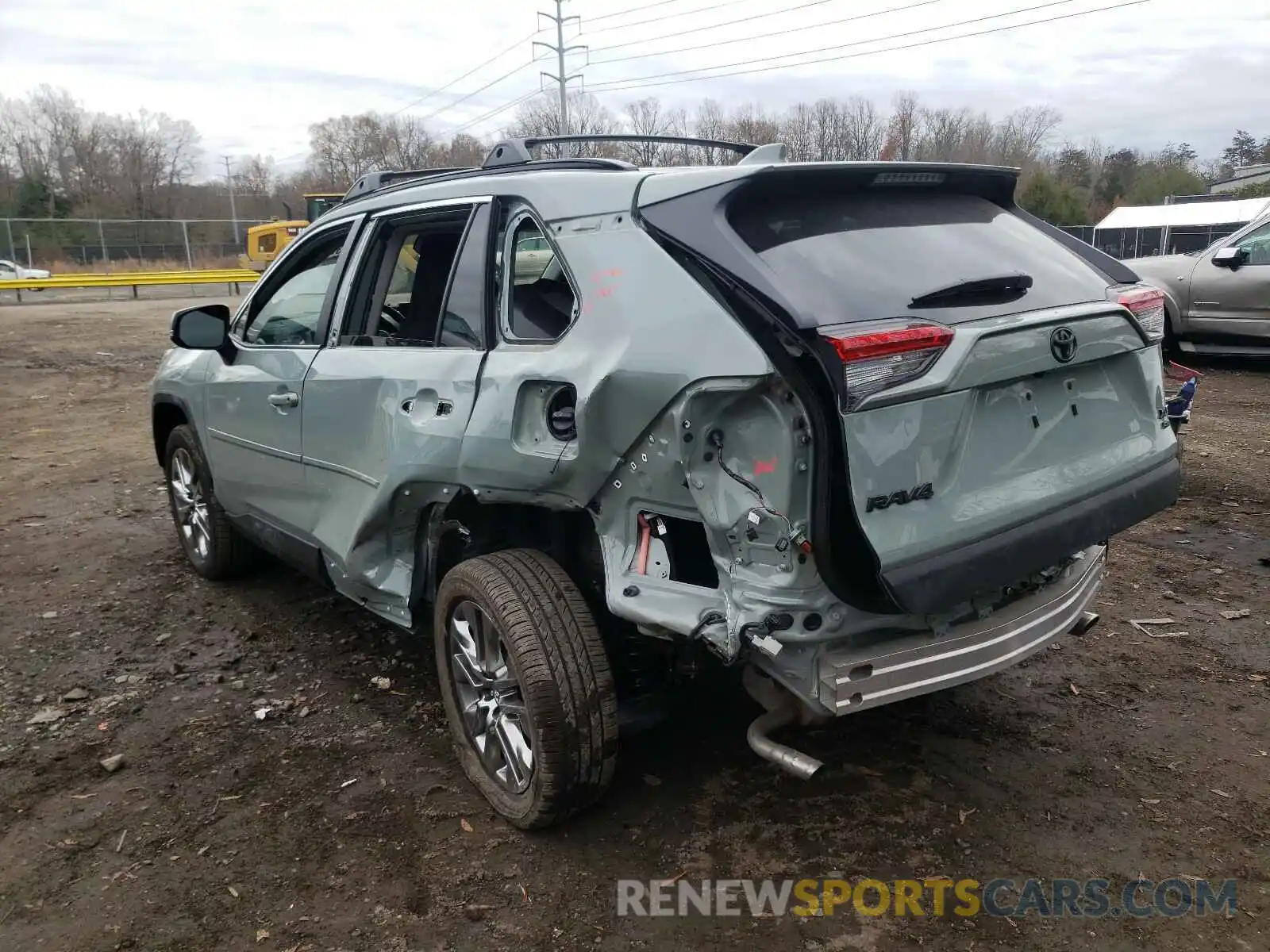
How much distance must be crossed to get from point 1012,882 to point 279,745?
8.27 ft

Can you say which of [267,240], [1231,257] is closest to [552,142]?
[1231,257]

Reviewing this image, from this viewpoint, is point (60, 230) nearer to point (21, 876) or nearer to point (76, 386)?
point (76, 386)

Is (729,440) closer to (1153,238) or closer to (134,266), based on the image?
(1153,238)

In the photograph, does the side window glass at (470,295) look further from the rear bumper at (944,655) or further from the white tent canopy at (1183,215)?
the white tent canopy at (1183,215)

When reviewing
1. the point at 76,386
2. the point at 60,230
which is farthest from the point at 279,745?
the point at 60,230

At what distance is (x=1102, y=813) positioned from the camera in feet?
9.71

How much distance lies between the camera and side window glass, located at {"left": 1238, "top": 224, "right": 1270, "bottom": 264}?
389 inches

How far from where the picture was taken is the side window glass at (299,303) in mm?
3982

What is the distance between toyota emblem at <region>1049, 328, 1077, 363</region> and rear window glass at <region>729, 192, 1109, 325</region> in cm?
11

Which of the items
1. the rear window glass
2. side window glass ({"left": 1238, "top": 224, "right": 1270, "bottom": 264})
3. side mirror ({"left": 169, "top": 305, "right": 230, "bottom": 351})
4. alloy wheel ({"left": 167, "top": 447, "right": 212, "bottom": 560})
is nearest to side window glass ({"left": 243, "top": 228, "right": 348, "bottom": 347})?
side mirror ({"left": 169, "top": 305, "right": 230, "bottom": 351})

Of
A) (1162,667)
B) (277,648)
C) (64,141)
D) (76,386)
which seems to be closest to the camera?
(1162,667)

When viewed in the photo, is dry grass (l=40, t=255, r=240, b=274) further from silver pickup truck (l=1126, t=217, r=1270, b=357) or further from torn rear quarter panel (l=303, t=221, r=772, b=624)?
torn rear quarter panel (l=303, t=221, r=772, b=624)

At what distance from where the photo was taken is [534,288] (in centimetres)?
298

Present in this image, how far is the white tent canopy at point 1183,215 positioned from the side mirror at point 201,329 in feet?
97.1
